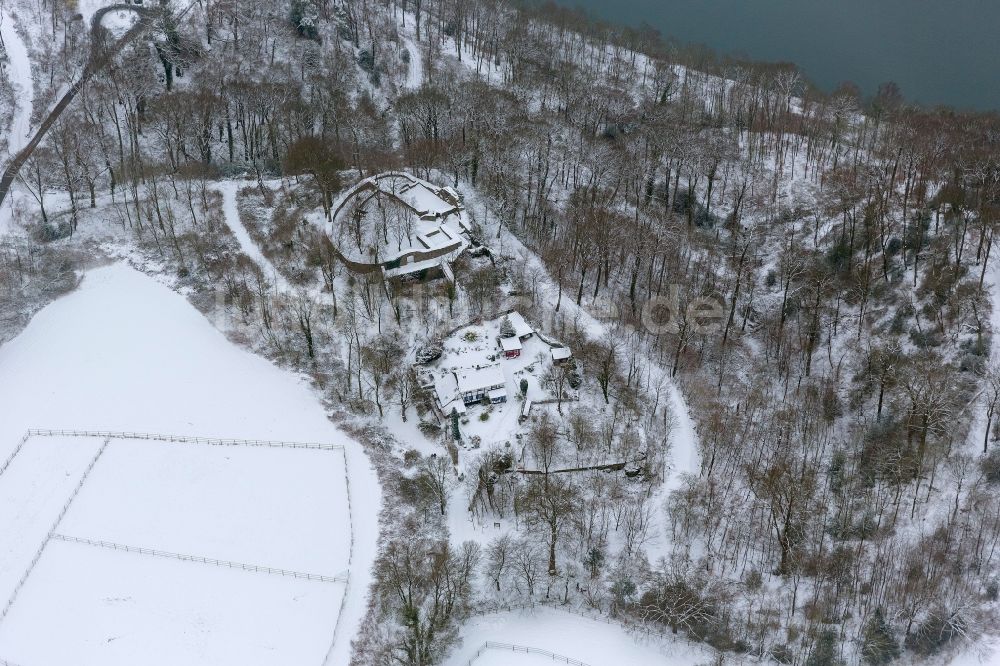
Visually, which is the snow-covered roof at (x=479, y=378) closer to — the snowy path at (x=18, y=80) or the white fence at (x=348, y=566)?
the white fence at (x=348, y=566)

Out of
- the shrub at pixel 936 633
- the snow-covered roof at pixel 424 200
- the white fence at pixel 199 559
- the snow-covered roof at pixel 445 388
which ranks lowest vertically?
the white fence at pixel 199 559

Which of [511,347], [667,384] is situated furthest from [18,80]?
[667,384]

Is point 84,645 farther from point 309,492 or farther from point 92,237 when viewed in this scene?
point 92,237

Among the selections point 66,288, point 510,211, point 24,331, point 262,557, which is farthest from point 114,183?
point 262,557

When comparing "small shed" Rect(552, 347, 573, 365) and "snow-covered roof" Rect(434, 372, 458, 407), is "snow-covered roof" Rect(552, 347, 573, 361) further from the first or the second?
"snow-covered roof" Rect(434, 372, 458, 407)

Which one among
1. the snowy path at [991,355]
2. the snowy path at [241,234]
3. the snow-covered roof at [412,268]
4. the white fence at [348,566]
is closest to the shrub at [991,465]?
the snowy path at [991,355]
